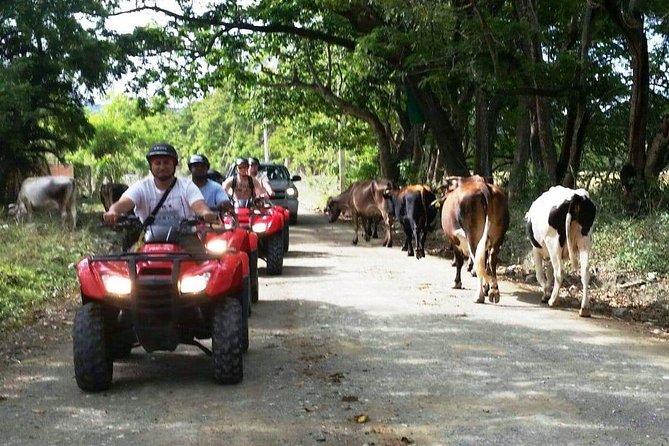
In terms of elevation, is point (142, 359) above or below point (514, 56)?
below

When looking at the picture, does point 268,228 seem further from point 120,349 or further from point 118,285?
point 118,285

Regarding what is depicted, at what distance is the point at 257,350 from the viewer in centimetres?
840

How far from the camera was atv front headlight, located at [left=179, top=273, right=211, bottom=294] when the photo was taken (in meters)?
6.67

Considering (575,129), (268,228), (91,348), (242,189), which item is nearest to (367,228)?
(575,129)

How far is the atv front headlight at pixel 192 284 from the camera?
6.67 m

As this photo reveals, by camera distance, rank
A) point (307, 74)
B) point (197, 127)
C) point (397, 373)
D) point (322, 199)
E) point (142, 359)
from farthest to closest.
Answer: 1. point (197, 127)
2. point (322, 199)
3. point (307, 74)
4. point (142, 359)
5. point (397, 373)

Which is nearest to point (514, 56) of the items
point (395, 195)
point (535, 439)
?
point (395, 195)

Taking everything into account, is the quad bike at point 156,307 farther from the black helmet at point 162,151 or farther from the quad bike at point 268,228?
the quad bike at point 268,228

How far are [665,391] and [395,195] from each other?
12.4 m

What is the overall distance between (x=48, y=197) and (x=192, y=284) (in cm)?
1511

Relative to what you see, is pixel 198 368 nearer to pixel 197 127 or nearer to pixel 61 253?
pixel 61 253

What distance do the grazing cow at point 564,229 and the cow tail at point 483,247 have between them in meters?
0.59

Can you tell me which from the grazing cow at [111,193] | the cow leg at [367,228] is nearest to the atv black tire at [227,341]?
the grazing cow at [111,193]

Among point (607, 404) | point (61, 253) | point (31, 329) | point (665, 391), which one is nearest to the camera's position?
point (607, 404)
